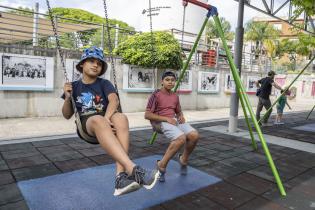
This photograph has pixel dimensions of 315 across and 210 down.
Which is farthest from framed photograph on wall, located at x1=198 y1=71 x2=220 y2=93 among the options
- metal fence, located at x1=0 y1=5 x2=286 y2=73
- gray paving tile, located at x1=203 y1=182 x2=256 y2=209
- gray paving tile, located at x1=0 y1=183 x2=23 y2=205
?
gray paving tile, located at x1=0 y1=183 x2=23 y2=205

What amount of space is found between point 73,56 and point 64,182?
657 cm

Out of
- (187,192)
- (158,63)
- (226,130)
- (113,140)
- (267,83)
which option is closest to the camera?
(113,140)

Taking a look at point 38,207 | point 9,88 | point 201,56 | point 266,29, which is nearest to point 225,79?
point 201,56

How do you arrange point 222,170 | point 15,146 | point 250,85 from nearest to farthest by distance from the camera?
point 222,170, point 15,146, point 250,85

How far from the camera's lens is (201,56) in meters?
14.4

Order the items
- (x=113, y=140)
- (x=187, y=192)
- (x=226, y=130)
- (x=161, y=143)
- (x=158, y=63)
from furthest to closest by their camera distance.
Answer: (x=158, y=63), (x=226, y=130), (x=161, y=143), (x=187, y=192), (x=113, y=140)

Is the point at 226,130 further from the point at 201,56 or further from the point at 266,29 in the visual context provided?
the point at 266,29

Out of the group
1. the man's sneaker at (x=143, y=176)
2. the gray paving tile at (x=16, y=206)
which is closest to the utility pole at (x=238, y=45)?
the man's sneaker at (x=143, y=176)

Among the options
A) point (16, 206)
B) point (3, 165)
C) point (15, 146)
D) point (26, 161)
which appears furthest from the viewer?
point (15, 146)

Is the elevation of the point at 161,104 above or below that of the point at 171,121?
above

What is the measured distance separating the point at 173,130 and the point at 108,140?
4.21 ft

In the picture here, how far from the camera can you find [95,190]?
11.4 ft

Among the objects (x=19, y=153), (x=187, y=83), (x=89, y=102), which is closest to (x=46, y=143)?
(x=19, y=153)

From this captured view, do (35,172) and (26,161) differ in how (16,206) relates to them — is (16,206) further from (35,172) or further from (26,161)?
(26,161)
